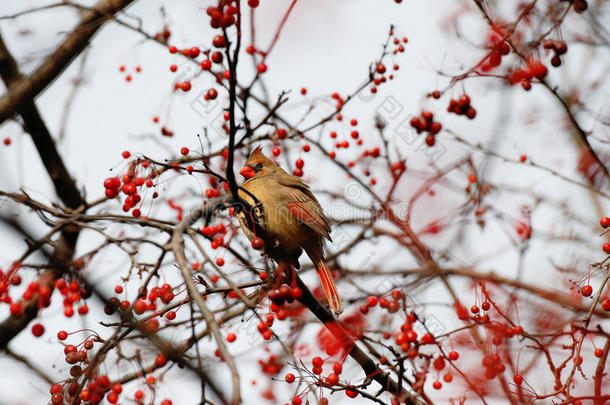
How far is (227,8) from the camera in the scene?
272 centimetres

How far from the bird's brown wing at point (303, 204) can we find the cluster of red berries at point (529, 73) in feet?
5.17

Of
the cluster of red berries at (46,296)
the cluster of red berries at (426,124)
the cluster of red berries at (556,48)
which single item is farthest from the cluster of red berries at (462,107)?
the cluster of red berries at (46,296)

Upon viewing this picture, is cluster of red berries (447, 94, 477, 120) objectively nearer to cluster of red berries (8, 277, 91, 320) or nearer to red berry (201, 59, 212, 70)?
red berry (201, 59, 212, 70)

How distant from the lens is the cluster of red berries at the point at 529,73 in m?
3.80

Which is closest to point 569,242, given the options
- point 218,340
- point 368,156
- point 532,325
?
point 532,325

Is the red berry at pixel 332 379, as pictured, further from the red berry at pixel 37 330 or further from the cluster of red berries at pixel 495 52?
the cluster of red berries at pixel 495 52

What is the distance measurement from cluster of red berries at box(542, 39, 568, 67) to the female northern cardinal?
184cm

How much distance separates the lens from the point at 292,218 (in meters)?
4.52

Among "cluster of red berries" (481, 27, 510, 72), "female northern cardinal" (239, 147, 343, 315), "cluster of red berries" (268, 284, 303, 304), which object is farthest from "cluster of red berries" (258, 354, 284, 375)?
"cluster of red berries" (481, 27, 510, 72)

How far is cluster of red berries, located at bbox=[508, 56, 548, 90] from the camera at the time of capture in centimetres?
380

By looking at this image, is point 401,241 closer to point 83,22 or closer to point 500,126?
point 500,126

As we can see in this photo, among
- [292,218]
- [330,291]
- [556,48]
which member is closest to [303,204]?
[292,218]

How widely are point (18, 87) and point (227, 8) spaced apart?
169cm

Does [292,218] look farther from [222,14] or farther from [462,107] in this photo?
[222,14]
